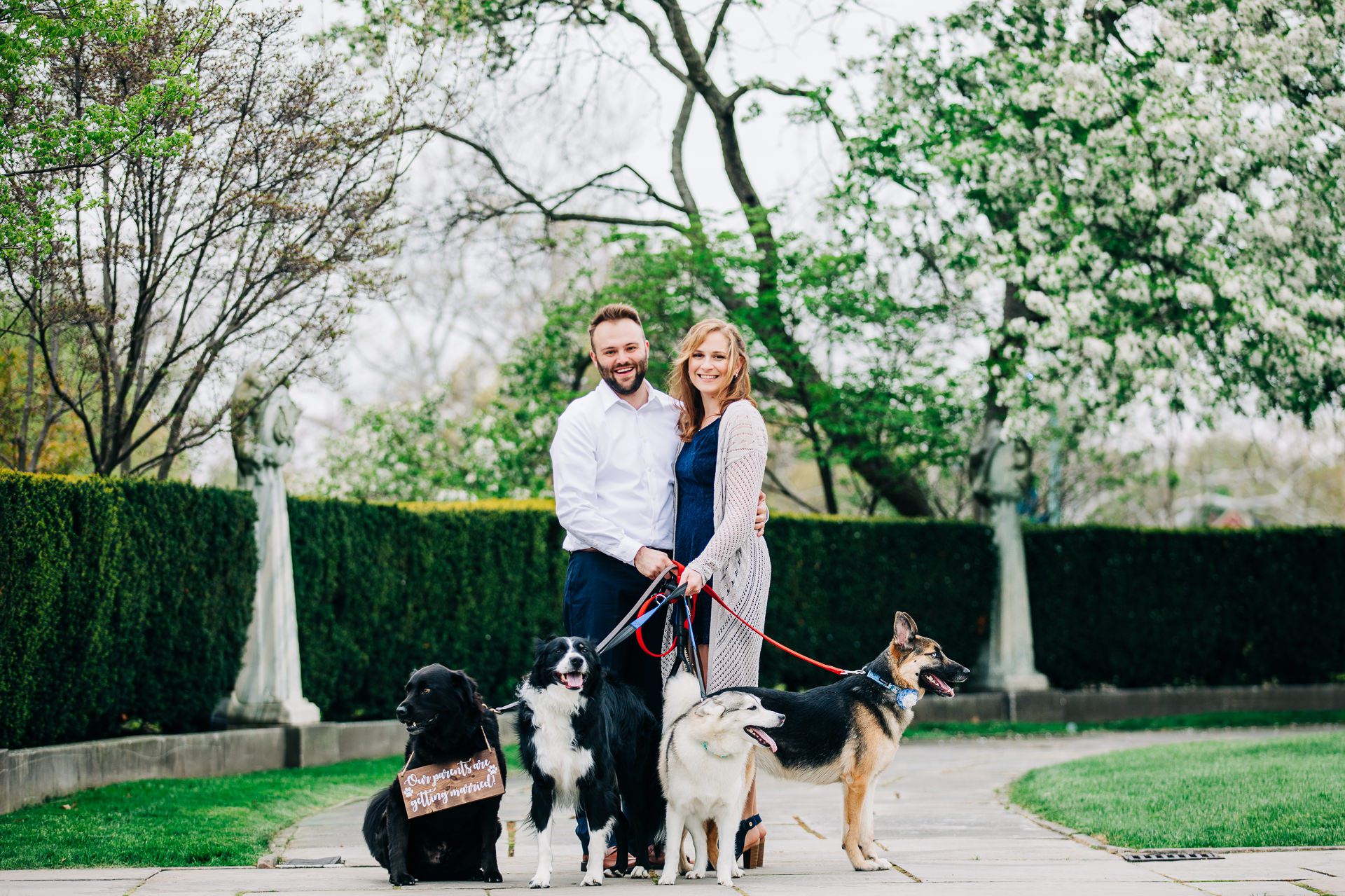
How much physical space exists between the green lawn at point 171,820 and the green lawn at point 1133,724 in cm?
717

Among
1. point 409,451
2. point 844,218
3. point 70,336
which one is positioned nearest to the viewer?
point 70,336

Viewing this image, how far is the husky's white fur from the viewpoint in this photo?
197 inches

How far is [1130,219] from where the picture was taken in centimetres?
1248

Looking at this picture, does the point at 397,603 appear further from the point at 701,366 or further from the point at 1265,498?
the point at 1265,498

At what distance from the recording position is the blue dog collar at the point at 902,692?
578 centimetres

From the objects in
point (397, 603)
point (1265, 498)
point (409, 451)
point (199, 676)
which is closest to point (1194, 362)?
point (397, 603)

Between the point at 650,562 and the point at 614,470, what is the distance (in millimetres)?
492

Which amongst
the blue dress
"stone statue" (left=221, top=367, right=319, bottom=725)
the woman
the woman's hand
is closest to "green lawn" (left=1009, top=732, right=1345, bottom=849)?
the woman

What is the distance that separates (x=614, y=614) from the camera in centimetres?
552

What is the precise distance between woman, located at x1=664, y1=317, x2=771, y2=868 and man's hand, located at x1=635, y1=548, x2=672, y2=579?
9.0 inches

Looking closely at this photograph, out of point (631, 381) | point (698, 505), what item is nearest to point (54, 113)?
point (631, 381)

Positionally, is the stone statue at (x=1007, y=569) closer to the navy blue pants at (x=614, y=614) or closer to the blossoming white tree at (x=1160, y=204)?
the blossoming white tree at (x=1160, y=204)

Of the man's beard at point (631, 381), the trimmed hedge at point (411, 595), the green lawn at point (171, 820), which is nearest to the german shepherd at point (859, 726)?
the man's beard at point (631, 381)

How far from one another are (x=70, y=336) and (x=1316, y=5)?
10857mm
